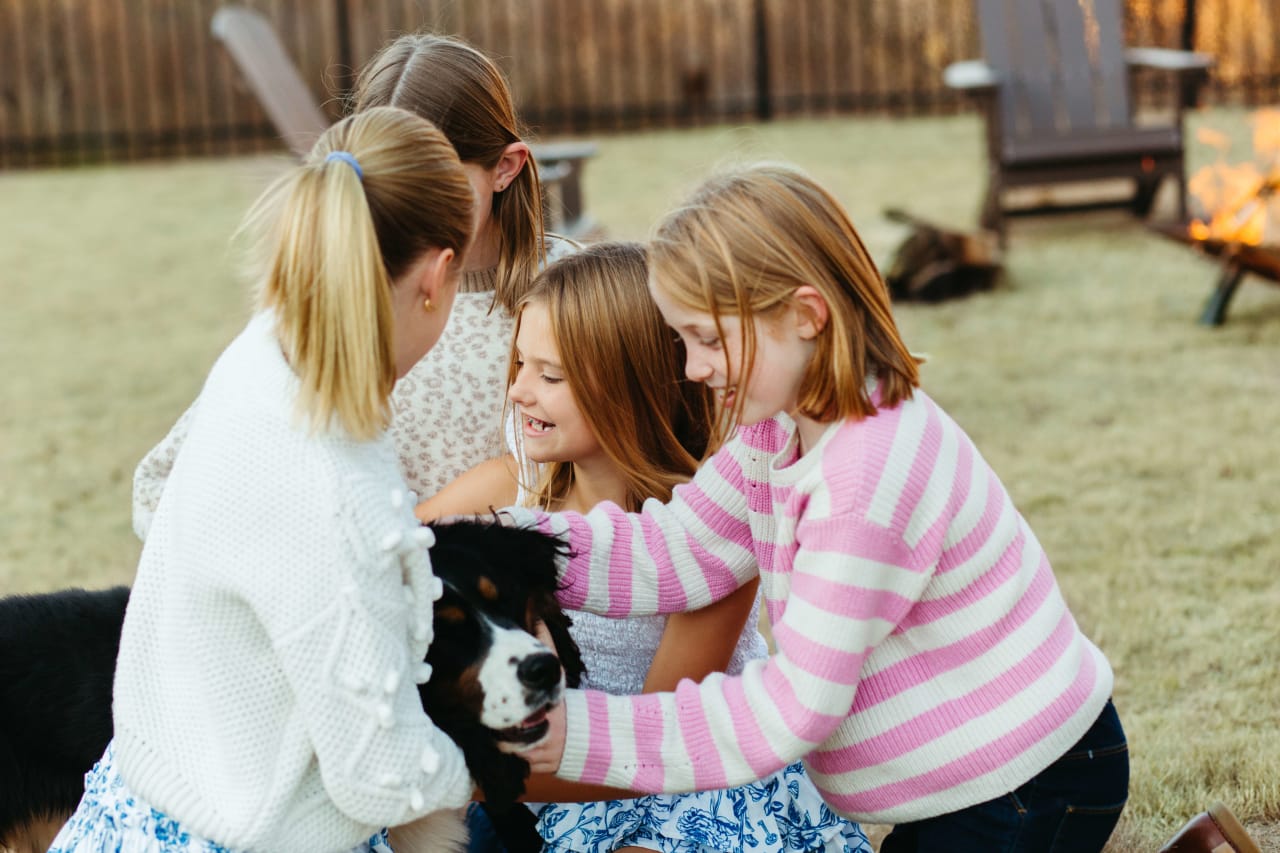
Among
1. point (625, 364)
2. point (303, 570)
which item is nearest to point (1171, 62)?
point (625, 364)

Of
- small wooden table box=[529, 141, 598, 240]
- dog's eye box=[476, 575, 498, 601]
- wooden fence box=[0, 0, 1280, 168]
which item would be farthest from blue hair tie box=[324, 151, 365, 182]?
wooden fence box=[0, 0, 1280, 168]

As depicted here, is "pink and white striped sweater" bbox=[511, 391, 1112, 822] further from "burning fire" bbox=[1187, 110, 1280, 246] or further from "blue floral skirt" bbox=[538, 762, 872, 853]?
"burning fire" bbox=[1187, 110, 1280, 246]

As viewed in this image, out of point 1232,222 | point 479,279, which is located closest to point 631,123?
point 1232,222

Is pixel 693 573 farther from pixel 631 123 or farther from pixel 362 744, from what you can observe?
pixel 631 123

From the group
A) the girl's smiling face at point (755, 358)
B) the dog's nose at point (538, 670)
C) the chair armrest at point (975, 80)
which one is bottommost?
the dog's nose at point (538, 670)

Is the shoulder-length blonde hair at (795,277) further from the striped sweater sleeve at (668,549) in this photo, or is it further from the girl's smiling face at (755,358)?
A: the striped sweater sleeve at (668,549)

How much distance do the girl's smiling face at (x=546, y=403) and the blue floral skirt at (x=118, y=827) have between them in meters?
0.76

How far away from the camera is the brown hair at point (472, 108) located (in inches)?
104

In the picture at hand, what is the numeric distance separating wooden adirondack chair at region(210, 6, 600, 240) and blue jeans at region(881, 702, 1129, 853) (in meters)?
4.61

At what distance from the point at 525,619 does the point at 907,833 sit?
0.65 meters

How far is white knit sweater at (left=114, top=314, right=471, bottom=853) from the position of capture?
5.20 ft

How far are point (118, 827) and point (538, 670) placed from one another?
585mm

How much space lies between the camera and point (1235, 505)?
4.31 metres

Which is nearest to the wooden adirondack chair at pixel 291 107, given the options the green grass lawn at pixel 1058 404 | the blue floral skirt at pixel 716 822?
the green grass lawn at pixel 1058 404
